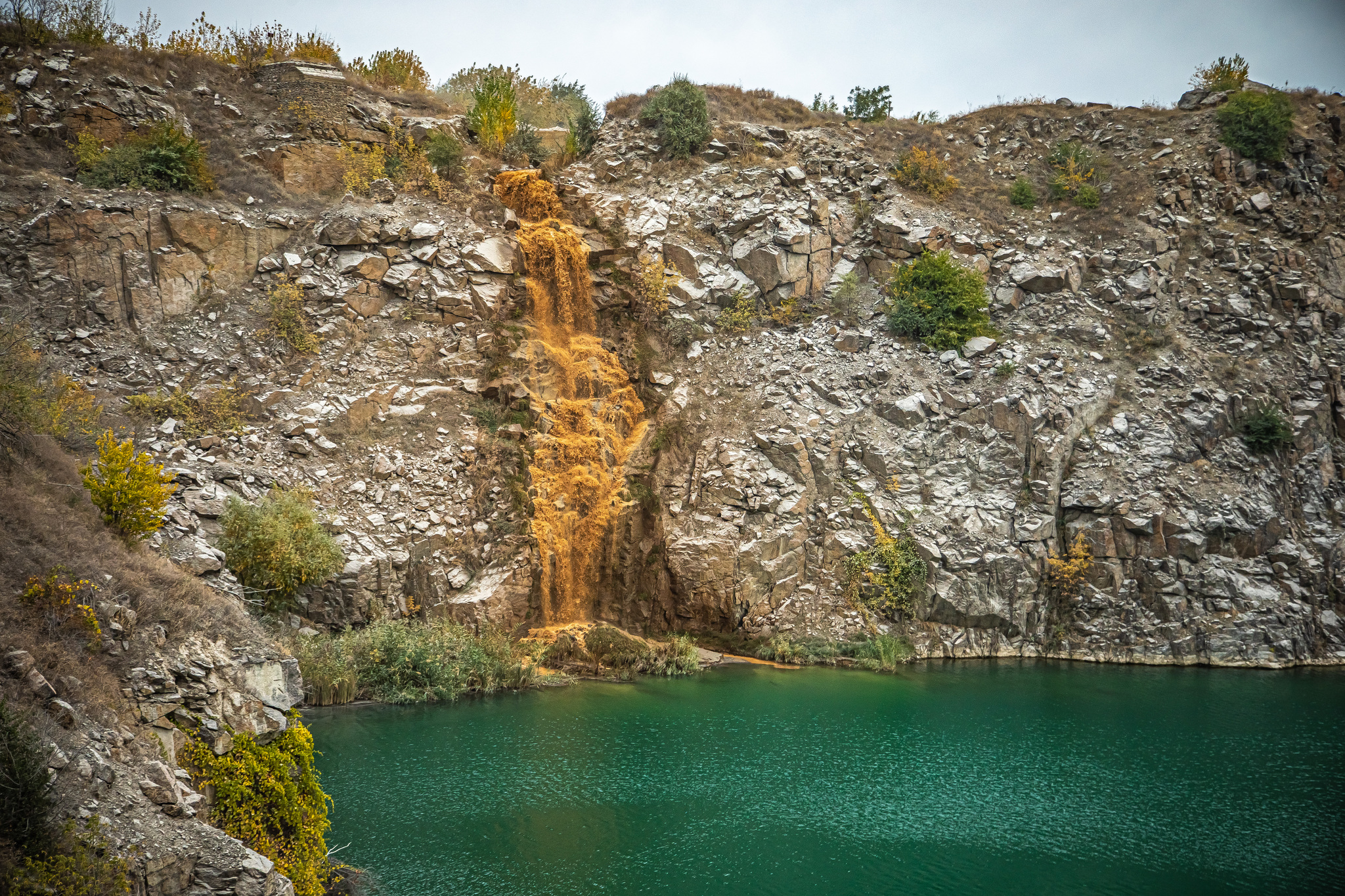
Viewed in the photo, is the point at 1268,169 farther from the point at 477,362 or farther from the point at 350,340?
the point at 350,340

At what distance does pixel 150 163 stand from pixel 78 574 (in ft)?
50.7

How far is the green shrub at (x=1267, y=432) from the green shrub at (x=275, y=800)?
22975 mm

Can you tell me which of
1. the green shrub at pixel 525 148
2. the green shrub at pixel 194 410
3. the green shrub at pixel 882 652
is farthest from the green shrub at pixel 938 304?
the green shrub at pixel 194 410

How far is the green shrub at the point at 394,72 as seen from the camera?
2493 centimetres

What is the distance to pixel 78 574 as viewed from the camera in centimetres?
758

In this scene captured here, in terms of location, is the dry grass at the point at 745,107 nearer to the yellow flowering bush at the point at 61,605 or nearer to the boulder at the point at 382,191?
the boulder at the point at 382,191

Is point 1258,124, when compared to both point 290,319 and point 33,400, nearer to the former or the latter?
point 290,319

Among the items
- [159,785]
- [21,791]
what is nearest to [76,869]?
[21,791]

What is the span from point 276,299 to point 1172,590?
22.5 m

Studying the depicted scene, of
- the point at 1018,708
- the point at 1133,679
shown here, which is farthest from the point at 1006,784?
the point at 1133,679

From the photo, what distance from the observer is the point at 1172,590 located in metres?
19.2

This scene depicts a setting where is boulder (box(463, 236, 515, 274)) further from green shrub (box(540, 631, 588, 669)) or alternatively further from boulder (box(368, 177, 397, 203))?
green shrub (box(540, 631, 588, 669))

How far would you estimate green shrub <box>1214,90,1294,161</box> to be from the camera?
24.5 metres

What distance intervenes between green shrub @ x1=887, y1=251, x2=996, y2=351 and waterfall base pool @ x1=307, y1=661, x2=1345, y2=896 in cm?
991
